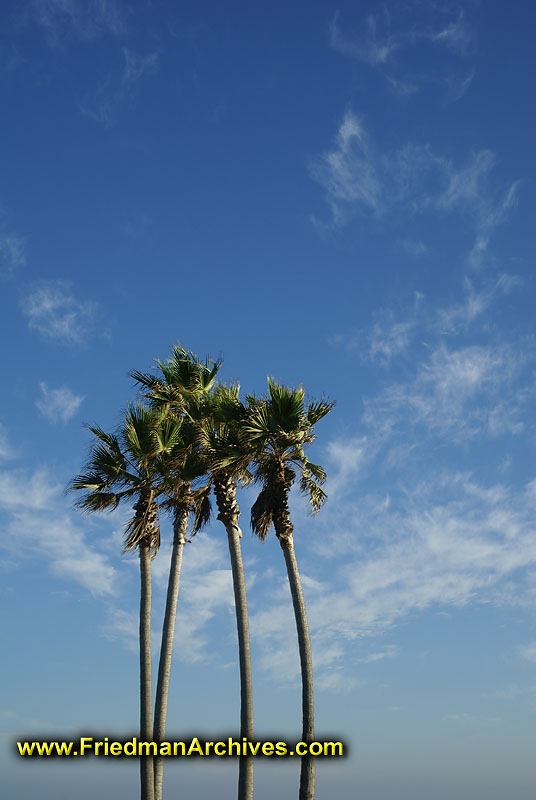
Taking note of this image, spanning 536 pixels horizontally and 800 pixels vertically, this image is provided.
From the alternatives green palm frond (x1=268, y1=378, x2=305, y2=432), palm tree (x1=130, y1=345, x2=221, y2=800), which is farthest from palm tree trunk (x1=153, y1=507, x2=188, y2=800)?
green palm frond (x1=268, y1=378, x2=305, y2=432)

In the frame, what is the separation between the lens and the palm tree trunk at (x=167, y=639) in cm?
2347

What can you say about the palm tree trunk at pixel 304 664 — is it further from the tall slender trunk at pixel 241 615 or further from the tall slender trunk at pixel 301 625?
the tall slender trunk at pixel 241 615

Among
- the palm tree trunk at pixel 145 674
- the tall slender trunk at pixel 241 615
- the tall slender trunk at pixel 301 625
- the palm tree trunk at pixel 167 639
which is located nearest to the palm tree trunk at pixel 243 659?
the tall slender trunk at pixel 241 615

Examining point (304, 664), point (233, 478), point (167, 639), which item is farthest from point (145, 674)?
point (233, 478)

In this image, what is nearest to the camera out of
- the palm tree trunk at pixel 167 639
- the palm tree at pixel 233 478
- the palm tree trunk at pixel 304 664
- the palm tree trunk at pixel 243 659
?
the palm tree trunk at pixel 304 664

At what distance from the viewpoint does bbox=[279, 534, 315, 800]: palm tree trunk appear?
20.1 metres

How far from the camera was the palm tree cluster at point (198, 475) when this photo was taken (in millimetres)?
23094

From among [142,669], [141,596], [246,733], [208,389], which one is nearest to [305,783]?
[246,733]

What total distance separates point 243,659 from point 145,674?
3.86 metres

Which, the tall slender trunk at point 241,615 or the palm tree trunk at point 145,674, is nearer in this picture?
the tall slender trunk at point 241,615

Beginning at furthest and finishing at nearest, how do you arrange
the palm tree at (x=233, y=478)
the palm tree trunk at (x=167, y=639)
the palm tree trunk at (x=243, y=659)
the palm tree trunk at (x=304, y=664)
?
Answer: the palm tree trunk at (x=167, y=639) → the palm tree at (x=233, y=478) → the palm tree trunk at (x=243, y=659) → the palm tree trunk at (x=304, y=664)

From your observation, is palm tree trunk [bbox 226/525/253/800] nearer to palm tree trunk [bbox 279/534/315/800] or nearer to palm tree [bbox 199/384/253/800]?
palm tree [bbox 199/384/253/800]

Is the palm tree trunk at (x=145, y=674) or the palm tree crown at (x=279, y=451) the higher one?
the palm tree crown at (x=279, y=451)

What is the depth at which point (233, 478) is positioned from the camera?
2553cm
